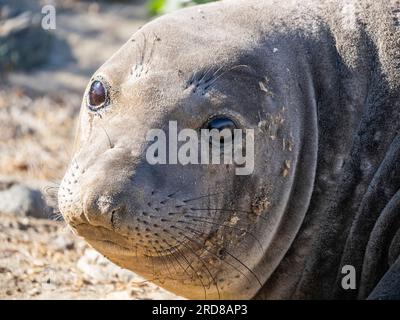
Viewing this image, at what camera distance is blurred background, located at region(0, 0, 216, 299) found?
5.84 meters

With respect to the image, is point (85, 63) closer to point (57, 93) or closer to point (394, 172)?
point (57, 93)

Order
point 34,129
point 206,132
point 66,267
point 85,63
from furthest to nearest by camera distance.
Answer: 1. point 85,63
2. point 34,129
3. point 66,267
4. point 206,132

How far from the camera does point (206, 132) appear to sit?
14.7 ft

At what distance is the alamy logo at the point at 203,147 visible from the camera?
4.35 m

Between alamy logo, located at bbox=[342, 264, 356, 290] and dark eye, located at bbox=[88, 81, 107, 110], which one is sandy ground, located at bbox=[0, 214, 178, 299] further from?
alamy logo, located at bbox=[342, 264, 356, 290]

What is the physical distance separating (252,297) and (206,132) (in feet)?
3.28

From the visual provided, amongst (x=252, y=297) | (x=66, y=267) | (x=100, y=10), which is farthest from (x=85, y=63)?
(x=252, y=297)

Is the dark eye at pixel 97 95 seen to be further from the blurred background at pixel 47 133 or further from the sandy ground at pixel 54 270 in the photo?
the sandy ground at pixel 54 270

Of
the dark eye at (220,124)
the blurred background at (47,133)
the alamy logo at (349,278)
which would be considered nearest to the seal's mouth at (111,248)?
the blurred background at (47,133)

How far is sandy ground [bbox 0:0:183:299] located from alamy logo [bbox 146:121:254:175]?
1.10 meters

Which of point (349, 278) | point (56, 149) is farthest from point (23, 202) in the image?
point (349, 278)

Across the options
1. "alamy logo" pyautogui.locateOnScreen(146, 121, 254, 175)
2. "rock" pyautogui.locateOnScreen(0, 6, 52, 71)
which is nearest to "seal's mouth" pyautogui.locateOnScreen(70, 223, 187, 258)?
"alamy logo" pyautogui.locateOnScreen(146, 121, 254, 175)

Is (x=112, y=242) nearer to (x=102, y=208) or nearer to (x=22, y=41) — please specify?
(x=102, y=208)

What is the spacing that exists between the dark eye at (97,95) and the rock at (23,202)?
7.71 feet
